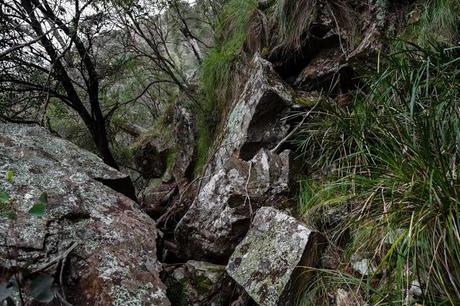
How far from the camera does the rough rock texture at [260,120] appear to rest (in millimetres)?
3059

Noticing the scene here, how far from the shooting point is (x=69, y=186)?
229cm

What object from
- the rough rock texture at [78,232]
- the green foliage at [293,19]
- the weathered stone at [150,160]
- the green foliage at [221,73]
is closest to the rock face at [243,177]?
the rough rock texture at [78,232]

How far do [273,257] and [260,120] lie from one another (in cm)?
140

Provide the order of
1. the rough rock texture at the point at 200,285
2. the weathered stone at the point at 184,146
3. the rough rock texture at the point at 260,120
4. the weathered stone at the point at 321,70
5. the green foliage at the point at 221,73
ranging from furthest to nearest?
the weathered stone at the point at 184,146
the green foliage at the point at 221,73
the weathered stone at the point at 321,70
the rough rock texture at the point at 260,120
the rough rock texture at the point at 200,285

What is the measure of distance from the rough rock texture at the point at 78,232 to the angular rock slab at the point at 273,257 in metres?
0.47

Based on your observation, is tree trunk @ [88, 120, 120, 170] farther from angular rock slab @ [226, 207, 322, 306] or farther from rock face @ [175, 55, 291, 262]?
angular rock slab @ [226, 207, 322, 306]

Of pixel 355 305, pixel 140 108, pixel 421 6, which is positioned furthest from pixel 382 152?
pixel 140 108

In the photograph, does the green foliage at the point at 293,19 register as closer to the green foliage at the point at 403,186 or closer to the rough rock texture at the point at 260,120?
the rough rock texture at the point at 260,120

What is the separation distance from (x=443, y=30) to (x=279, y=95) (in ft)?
4.26

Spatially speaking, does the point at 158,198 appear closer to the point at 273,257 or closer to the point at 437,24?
the point at 273,257

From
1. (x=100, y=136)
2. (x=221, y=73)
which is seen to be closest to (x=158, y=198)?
(x=100, y=136)

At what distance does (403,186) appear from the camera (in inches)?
71.5

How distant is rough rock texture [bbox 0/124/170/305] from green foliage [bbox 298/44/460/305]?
40.9 inches

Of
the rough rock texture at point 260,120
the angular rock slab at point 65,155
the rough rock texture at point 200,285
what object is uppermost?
the angular rock slab at point 65,155
